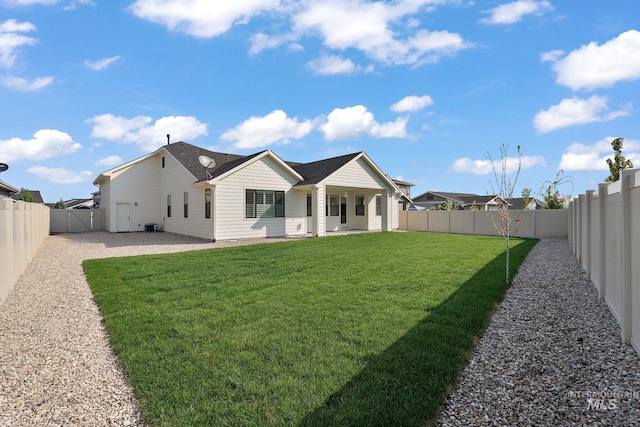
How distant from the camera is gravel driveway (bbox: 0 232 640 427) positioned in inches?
109

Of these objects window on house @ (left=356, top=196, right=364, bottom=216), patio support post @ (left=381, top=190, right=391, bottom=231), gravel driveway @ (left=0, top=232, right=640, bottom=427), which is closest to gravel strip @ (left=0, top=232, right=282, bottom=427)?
gravel driveway @ (left=0, top=232, right=640, bottom=427)

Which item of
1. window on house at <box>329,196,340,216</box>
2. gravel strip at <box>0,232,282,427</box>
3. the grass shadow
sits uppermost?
window on house at <box>329,196,340,216</box>

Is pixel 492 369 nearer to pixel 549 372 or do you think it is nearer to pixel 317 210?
pixel 549 372

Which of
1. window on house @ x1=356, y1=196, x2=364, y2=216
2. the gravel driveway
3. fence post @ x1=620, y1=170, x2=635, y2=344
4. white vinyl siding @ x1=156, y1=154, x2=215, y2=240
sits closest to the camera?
the gravel driveway

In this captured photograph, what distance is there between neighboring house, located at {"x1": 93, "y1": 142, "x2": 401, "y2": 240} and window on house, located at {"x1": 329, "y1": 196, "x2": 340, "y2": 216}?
67 millimetres

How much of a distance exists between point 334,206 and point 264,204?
6.09 m

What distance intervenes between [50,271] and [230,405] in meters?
9.26

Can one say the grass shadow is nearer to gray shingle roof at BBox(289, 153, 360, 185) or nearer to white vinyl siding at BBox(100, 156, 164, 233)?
gray shingle roof at BBox(289, 153, 360, 185)

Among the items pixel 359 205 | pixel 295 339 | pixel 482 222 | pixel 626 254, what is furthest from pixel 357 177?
pixel 295 339

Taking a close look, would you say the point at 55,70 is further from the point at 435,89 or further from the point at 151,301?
the point at 435,89

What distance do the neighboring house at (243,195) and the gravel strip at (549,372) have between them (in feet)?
44.1

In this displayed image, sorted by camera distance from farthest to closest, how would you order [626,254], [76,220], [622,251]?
[76,220], [622,251], [626,254]

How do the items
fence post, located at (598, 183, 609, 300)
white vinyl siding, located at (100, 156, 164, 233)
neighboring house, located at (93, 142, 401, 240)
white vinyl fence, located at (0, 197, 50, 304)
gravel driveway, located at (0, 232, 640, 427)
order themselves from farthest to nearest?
white vinyl siding, located at (100, 156, 164, 233), neighboring house, located at (93, 142, 401, 240), white vinyl fence, located at (0, 197, 50, 304), fence post, located at (598, 183, 609, 300), gravel driveway, located at (0, 232, 640, 427)

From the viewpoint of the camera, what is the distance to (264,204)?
1797 cm
